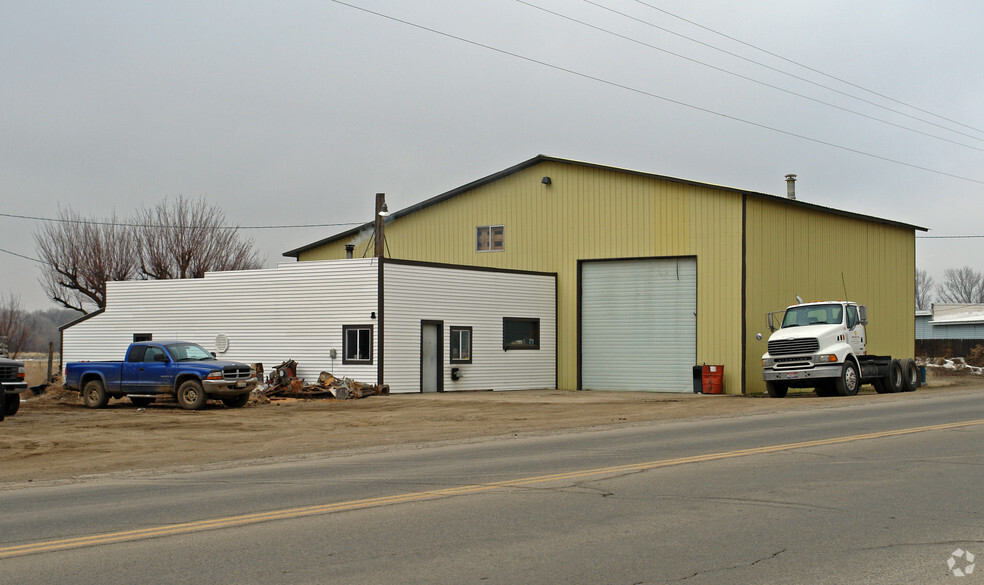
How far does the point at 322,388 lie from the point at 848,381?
16.0 metres

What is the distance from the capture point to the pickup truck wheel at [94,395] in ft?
89.8

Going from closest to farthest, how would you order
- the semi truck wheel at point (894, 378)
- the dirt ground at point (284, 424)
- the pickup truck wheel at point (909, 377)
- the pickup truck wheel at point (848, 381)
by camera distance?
the dirt ground at point (284, 424)
the pickup truck wheel at point (848, 381)
the semi truck wheel at point (894, 378)
the pickup truck wheel at point (909, 377)

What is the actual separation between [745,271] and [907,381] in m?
6.38

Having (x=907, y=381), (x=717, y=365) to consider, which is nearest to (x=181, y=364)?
(x=717, y=365)

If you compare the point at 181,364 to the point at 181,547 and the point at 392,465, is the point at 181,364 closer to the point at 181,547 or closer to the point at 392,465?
the point at 392,465

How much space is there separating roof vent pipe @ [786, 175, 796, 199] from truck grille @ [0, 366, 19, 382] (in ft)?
105

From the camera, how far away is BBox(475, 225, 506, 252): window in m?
39.9

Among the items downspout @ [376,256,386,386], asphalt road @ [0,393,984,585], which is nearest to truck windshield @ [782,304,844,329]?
downspout @ [376,256,386,386]

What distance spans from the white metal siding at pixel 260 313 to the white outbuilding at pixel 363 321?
0.12ft

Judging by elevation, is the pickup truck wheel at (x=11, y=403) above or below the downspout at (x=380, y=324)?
below

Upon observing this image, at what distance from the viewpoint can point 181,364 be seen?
26.6m

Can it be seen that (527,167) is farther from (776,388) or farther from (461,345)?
(776,388)

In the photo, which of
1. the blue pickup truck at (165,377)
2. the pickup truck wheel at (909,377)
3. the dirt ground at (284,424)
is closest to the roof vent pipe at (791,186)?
the pickup truck wheel at (909,377)

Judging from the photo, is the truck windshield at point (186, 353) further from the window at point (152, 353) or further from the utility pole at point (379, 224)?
the utility pole at point (379, 224)
